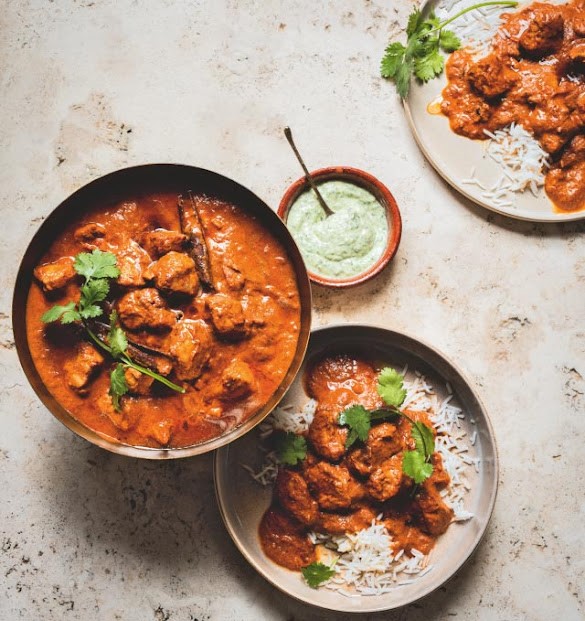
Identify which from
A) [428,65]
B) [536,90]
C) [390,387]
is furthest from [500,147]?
[390,387]

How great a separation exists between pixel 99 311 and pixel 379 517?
179cm

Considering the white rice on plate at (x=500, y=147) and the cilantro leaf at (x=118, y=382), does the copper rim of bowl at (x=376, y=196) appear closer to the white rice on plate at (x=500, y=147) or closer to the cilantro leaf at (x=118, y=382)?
the white rice on plate at (x=500, y=147)

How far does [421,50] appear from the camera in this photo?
353cm

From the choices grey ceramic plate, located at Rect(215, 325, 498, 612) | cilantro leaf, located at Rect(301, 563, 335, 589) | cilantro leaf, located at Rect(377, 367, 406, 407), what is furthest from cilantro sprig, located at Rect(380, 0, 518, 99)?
cilantro leaf, located at Rect(301, 563, 335, 589)

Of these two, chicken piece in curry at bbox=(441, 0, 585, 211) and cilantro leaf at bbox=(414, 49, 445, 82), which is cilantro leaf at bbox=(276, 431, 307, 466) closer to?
chicken piece in curry at bbox=(441, 0, 585, 211)

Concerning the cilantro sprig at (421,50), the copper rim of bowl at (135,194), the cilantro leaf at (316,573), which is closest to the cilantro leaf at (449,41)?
the cilantro sprig at (421,50)

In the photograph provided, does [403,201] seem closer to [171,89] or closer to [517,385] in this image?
[517,385]

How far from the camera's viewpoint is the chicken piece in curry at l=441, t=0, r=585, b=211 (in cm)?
351

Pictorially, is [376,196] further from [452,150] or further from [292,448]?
[292,448]

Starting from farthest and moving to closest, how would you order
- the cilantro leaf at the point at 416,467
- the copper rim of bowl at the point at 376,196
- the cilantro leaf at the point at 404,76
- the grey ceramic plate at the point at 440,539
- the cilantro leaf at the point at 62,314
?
the cilantro leaf at the point at 404,76
the copper rim of bowl at the point at 376,196
the grey ceramic plate at the point at 440,539
the cilantro leaf at the point at 416,467
the cilantro leaf at the point at 62,314

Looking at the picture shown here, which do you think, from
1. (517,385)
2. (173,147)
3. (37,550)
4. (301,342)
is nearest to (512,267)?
(517,385)

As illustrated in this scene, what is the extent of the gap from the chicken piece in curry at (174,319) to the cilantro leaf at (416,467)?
82 centimetres

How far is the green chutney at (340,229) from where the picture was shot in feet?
11.2

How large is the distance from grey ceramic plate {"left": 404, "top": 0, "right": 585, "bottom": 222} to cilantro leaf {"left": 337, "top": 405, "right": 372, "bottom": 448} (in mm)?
1397
